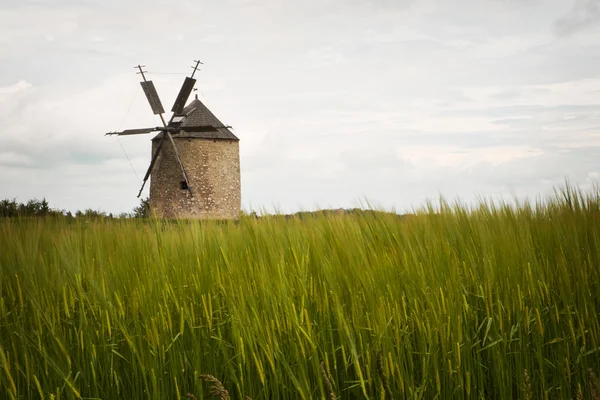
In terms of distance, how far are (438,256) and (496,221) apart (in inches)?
37.6

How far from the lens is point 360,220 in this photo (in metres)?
4.14

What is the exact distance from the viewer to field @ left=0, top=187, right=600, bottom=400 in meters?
2.63

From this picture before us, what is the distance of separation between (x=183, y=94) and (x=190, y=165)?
325 cm

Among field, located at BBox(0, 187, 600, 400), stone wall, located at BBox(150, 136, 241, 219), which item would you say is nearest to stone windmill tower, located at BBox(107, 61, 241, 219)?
stone wall, located at BBox(150, 136, 241, 219)

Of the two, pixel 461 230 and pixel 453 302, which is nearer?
pixel 453 302

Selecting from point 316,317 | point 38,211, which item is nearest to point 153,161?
point 38,211

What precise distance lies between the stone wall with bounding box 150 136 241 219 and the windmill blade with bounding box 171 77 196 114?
154 cm

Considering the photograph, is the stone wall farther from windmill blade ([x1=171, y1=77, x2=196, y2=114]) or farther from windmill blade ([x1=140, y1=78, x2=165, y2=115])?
windmill blade ([x1=171, y1=77, x2=196, y2=114])

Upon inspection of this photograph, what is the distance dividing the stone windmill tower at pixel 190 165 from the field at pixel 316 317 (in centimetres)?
1963

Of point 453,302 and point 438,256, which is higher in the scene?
point 438,256

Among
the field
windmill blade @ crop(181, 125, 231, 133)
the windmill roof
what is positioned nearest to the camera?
the field

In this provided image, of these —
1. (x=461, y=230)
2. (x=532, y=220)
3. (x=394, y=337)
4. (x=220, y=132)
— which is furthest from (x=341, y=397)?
(x=220, y=132)

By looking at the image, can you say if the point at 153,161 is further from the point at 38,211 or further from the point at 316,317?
the point at 316,317

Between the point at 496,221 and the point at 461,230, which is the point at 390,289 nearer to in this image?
the point at 461,230
